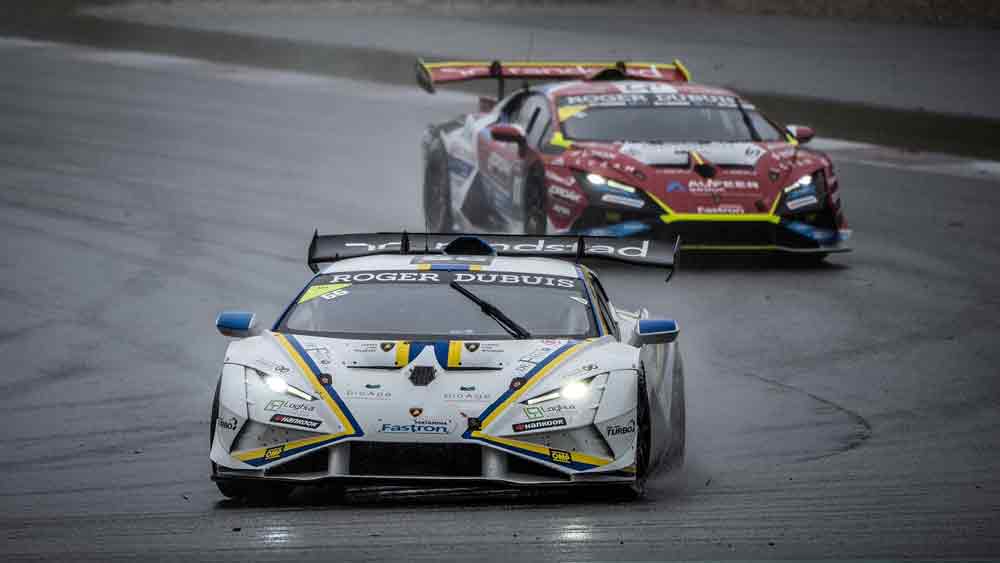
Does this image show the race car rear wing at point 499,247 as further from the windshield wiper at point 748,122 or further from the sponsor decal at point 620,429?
the windshield wiper at point 748,122

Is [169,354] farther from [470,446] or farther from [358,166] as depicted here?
[358,166]

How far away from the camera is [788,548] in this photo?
6.45 metres

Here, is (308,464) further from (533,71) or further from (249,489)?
(533,71)

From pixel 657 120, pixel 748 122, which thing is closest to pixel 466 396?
pixel 657 120

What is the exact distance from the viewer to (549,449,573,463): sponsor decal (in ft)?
24.6

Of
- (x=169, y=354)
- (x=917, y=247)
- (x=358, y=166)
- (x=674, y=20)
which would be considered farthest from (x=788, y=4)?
(x=169, y=354)

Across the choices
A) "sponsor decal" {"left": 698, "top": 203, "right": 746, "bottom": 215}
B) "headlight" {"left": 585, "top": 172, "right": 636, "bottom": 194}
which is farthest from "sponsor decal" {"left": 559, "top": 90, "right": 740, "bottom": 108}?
"sponsor decal" {"left": 698, "top": 203, "right": 746, "bottom": 215}

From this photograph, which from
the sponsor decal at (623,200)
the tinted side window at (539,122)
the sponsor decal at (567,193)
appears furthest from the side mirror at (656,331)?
the tinted side window at (539,122)

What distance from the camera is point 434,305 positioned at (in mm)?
8711

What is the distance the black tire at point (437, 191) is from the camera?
17234 mm

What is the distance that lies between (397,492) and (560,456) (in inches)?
31.3

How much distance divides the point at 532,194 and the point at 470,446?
8.16 metres

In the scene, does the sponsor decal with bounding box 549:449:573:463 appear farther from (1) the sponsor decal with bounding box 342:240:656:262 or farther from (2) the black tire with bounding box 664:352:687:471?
(1) the sponsor decal with bounding box 342:240:656:262

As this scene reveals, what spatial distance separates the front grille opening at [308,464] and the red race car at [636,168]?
732 cm
